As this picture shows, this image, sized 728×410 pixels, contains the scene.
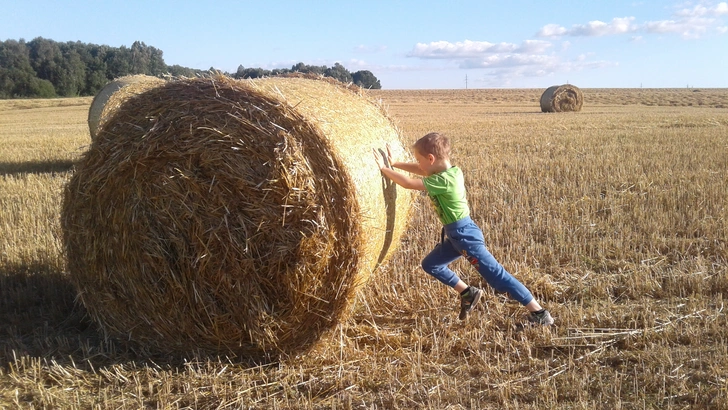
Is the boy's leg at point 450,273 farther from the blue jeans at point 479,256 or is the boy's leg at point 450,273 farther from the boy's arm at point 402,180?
the boy's arm at point 402,180

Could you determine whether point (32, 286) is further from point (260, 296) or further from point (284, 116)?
point (284, 116)

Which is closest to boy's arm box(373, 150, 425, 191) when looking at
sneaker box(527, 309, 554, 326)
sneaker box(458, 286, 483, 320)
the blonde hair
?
the blonde hair

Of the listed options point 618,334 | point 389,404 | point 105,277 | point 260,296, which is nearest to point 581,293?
point 618,334

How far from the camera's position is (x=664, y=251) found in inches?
219

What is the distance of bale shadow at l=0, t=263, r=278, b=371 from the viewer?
3.83 m

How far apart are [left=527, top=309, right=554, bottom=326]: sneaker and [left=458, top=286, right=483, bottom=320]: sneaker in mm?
379

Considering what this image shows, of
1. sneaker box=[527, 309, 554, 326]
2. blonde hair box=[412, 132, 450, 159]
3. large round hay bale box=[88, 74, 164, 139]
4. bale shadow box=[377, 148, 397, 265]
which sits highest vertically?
large round hay bale box=[88, 74, 164, 139]

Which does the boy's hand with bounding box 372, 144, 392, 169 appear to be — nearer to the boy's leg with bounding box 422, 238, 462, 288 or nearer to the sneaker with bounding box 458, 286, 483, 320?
the boy's leg with bounding box 422, 238, 462, 288

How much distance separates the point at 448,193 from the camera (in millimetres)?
3961

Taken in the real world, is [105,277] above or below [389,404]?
above

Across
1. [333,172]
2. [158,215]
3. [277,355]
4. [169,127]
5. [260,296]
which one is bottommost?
[277,355]

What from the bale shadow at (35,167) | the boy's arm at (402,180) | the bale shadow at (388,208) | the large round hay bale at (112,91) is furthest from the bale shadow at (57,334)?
the bale shadow at (35,167)

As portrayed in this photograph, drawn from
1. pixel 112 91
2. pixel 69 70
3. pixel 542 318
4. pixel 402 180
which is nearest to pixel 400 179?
pixel 402 180

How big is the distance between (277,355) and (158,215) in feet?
3.78
